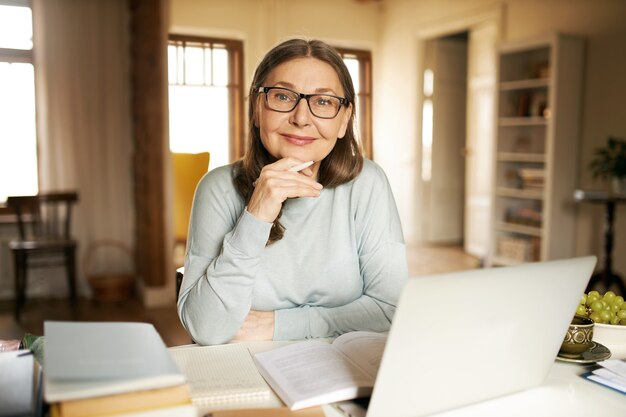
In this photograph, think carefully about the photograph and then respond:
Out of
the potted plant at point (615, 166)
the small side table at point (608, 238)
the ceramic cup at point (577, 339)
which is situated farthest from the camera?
the small side table at point (608, 238)

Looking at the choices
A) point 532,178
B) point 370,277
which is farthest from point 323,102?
point 532,178

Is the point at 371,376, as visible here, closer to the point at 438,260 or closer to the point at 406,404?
the point at 406,404

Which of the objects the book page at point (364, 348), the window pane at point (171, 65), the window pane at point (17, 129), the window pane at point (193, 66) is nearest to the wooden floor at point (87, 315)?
the window pane at point (17, 129)

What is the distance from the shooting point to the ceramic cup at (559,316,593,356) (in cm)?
105

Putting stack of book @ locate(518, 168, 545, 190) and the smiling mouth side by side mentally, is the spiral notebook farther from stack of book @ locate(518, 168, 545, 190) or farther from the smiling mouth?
stack of book @ locate(518, 168, 545, 190)

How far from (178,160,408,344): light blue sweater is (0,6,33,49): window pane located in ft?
13.0

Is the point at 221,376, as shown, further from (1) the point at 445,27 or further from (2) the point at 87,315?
(1) the point at 445,27

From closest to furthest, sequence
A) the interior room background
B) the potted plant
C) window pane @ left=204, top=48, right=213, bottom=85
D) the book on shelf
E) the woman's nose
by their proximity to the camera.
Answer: the book on shelf, the woman's nose, the potted plant, the interior room background, window pane @ left=204, top=48, right=213, bottom=85

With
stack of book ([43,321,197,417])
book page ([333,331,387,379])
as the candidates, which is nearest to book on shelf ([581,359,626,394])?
book page ([333,331,387,379])

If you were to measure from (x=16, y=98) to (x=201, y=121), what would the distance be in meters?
1.45

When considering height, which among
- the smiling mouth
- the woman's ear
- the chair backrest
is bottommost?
the chair backrest

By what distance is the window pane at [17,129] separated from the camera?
4.53 meters

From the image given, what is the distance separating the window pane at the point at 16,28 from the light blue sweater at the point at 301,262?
3.96m

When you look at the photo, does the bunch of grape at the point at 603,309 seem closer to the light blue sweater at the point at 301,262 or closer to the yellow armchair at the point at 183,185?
the light blue sweater at the point at 301,262
